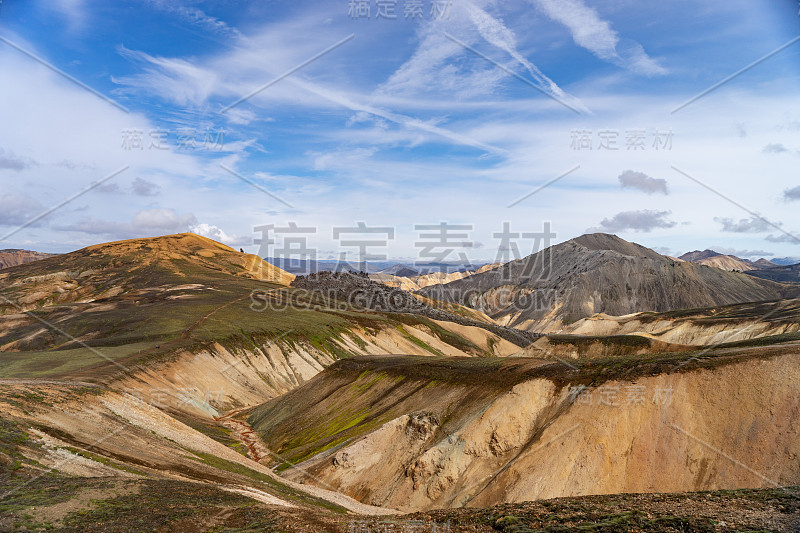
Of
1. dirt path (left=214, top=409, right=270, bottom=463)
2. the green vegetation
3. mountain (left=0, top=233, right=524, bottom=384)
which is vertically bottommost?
dirt path (left=214, top=409, right=270, bottom=463)

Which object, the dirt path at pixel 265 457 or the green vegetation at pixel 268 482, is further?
the dirt path at pixel 265 457

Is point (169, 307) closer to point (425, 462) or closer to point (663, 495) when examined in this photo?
point (425, 462)

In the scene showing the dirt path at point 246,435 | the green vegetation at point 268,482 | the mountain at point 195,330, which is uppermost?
the mountain at point 195,330

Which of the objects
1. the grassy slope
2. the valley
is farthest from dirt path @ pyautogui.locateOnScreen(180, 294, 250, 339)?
the valley

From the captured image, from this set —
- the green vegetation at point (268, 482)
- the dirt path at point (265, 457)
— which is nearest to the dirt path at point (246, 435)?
the dirt path at point (265, 457)

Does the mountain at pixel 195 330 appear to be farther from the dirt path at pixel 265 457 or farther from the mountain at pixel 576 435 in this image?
the mountain at pixel 576 435

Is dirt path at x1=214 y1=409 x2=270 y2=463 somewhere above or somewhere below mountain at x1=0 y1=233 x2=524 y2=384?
below

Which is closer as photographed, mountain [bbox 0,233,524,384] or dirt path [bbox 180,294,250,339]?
mountain [bbox 0,233,524,384]

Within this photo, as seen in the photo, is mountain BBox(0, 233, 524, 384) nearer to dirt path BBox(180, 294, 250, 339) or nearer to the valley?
dirt path BBox(180, 294, 250, 339)

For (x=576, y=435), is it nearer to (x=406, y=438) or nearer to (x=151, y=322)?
(x=406, y=438)

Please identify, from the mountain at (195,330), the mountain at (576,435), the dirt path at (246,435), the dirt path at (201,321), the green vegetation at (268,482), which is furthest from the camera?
the dirt path at (201,321)

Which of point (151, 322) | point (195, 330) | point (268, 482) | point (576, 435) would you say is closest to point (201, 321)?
point (195, 330)
